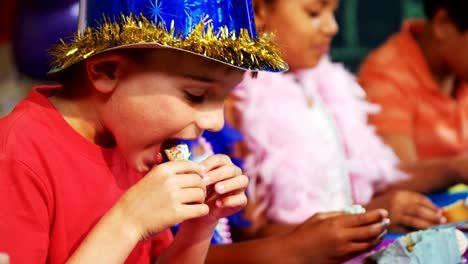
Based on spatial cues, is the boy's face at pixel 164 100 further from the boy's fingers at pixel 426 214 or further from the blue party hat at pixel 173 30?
the boy's fingers at pixel 426 214

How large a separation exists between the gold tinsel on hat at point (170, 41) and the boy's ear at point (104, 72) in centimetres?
2

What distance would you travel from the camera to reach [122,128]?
944 mm

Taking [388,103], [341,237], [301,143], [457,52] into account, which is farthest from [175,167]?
[457,52]

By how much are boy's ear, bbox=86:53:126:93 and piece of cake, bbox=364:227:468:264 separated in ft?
1.45

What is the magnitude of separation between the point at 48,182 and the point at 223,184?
217mm

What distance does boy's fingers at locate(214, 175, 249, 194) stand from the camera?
0.96 m

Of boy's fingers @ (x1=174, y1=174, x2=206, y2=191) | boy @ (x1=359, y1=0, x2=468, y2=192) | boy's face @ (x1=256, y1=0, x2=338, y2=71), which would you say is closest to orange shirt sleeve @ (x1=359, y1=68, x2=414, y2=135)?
boy @ (x1=359, y1=0, x2=468, y2=192)

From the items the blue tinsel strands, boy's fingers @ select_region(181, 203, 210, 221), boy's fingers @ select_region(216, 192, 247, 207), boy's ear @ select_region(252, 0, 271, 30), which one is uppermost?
boy's ear @ select_region(252, 0, 271, 30)

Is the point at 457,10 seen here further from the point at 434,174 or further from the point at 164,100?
the point at 164,100

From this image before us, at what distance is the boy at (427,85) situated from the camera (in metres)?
2.05

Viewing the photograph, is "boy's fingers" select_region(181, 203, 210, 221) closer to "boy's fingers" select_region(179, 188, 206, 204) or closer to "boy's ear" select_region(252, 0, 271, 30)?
"boy's fingers" select_region(179, 188, 206, 204)

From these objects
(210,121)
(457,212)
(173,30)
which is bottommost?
(457,212)

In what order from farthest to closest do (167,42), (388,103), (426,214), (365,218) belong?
(388,103), (426,214), (365,218), (167,42)

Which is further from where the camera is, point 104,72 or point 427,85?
point 427,85
